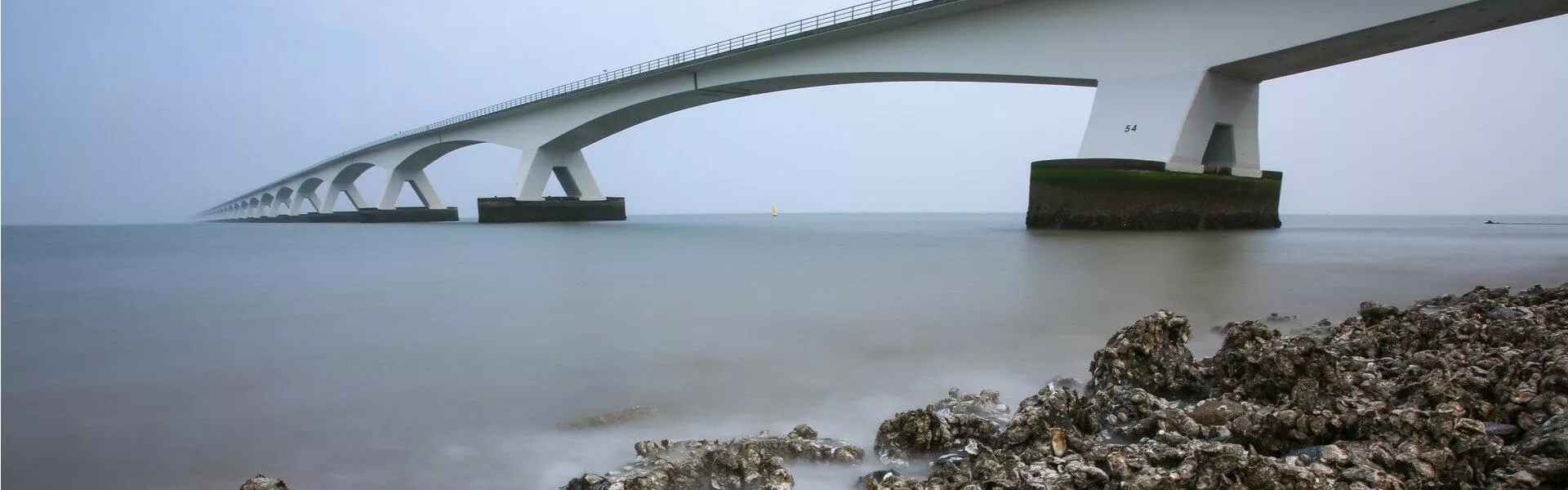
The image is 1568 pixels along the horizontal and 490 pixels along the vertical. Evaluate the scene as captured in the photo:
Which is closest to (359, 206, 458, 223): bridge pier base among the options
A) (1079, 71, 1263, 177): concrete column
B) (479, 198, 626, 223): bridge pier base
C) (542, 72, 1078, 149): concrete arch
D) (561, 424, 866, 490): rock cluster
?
(479, 198, 626, 223): bridge pier base

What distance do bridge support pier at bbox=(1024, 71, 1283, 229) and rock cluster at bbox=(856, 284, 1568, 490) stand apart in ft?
45.2

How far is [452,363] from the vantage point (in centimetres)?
324

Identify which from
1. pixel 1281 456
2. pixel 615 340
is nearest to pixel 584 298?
pixel 615 340

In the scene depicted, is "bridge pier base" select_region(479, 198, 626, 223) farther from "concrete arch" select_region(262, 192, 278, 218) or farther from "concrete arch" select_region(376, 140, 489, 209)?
"concrete arch" select_region(262, 192, 278, 218)

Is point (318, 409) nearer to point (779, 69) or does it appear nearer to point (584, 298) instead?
point (584, 298)

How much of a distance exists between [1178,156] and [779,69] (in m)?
12.6

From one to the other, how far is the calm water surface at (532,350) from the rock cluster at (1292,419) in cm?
42

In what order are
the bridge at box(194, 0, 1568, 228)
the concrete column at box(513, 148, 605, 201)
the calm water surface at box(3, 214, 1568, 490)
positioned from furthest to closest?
the concrete column at box(513, 148, 605, 201)
the bridge at box(194, 0, 1568, 228)
the calm water surface at box(3, 214, 1568, 490)

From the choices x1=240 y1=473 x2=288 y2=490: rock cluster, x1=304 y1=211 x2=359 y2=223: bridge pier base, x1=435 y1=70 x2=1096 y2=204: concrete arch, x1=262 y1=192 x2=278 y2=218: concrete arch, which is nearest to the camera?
x1=240 y1=473 x2=288 y2=490: rock cluster

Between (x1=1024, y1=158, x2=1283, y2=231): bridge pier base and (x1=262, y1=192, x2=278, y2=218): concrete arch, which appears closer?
(x1=1024, y1=158, x2=1283, y2=231): bridge pier base

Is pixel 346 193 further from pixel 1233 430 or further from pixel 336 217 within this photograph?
pixel 1233 430

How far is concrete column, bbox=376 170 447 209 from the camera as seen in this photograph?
151 feet

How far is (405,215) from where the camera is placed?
151 ft

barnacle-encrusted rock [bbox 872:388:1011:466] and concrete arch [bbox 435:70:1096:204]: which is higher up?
concrete arch [bbox 435:70:1096:204]
